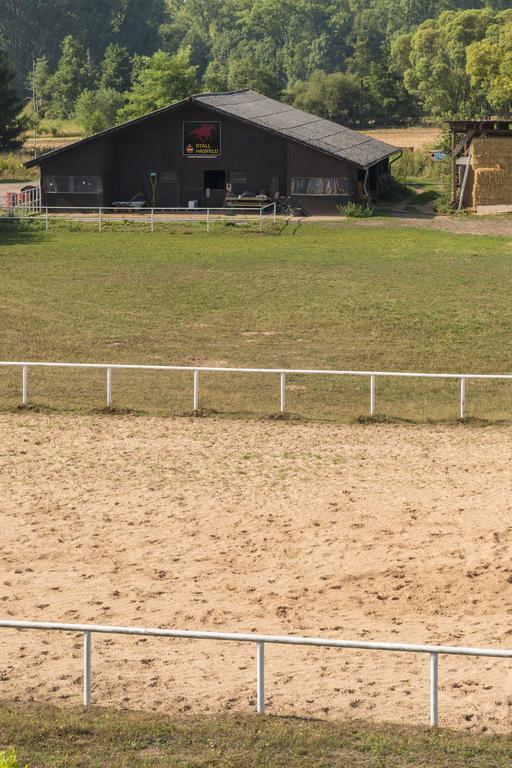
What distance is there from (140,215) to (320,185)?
24.0ft

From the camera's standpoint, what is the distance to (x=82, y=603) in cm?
1563

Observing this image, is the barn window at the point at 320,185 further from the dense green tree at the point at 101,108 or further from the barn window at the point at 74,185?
the dense green tree at the point at 101,108

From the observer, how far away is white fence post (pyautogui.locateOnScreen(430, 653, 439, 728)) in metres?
11.4

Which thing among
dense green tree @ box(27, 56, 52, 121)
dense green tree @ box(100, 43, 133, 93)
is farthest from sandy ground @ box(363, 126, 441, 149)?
dense green tree @ box(27, 56, 52, 121)

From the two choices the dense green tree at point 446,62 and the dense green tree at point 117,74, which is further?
the dense green tree at point 117,74

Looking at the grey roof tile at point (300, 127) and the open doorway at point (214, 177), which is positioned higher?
the grey roof tile at point (300, 127)

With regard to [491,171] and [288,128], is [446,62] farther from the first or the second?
[491,171]

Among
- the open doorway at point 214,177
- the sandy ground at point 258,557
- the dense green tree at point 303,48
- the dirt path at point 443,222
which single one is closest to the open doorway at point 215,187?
Answer: the open doorway at point 214,177

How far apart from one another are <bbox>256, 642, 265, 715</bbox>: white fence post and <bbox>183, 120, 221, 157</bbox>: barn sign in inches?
1781

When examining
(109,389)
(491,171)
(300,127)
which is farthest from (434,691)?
(300,127)

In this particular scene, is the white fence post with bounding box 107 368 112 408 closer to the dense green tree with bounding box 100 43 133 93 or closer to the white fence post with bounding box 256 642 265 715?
the white fence post with bounding box 256 642 265 715

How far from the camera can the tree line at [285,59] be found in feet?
281

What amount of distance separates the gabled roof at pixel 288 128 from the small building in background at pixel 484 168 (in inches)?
146

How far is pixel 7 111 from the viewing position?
288 ft
